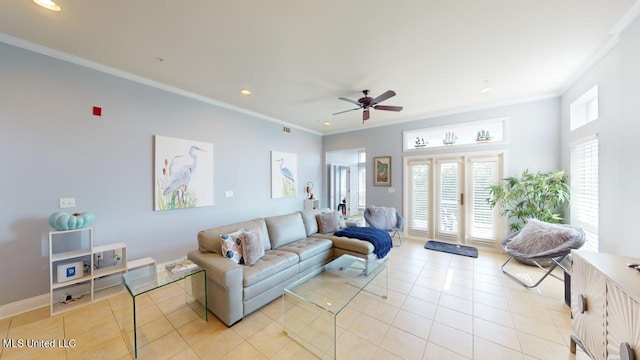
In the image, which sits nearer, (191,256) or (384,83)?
(191,256)

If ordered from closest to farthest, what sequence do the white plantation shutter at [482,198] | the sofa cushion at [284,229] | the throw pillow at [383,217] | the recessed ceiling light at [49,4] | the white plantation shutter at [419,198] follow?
the recessed ceiling light at [49,4]
the sofa cushion at [284,229]
the white plantation shutter at [482,198]
the throw pillow at [383,217]
the white plantation shutter at [419,198]

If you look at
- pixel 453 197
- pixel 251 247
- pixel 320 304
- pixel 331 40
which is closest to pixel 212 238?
pixel 251 247

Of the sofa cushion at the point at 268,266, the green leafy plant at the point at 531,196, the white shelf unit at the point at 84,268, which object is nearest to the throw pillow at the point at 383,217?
the green leafy plant at the point at 531,196

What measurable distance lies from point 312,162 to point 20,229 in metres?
5.15

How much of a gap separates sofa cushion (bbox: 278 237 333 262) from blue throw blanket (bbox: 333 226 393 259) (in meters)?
0.39

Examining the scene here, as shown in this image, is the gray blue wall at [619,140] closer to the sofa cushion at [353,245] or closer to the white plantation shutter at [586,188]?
the white plantation shutter at [586,188]

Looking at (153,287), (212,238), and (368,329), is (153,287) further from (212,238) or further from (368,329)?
(368,329)

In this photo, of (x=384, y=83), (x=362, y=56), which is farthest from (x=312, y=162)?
(x=362, y=56)

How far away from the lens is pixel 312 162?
639 cm

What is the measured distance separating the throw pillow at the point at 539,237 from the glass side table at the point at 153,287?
4.18 m

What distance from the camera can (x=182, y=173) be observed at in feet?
11.8

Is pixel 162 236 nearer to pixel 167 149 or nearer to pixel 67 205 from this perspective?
pixel 67 205

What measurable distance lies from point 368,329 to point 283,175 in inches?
154

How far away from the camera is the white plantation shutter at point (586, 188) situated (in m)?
2.93
